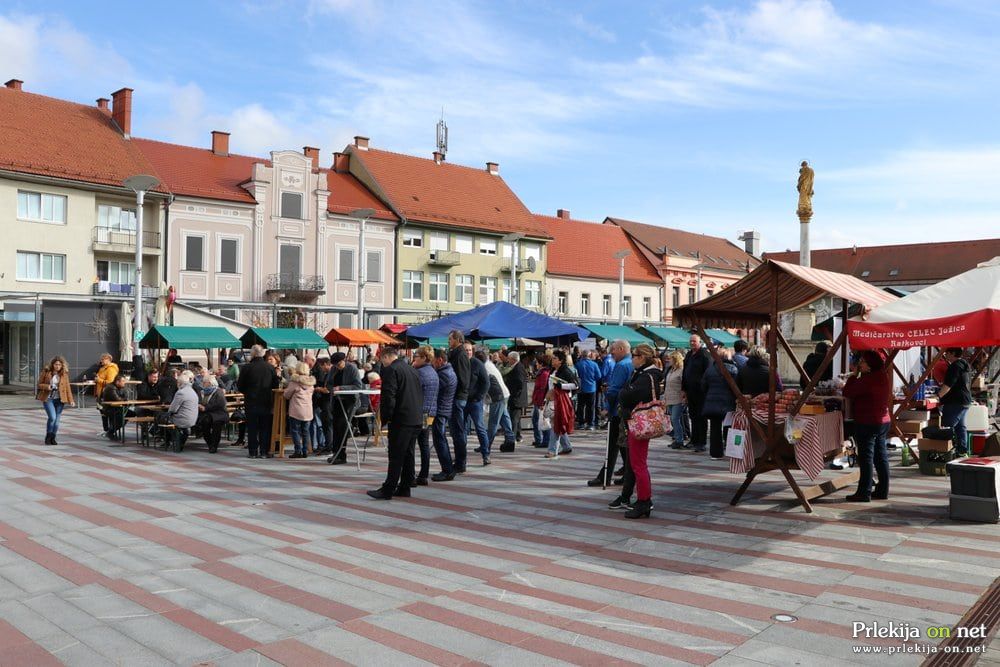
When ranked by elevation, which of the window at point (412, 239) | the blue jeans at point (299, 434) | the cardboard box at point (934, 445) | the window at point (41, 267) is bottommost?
the blue jeans at point (299, 434)

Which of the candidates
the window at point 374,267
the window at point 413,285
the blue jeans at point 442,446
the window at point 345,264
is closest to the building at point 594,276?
the window at point 413,285

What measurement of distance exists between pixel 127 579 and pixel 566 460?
308 inches

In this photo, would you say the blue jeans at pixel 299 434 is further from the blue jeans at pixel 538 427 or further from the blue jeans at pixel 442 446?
the blue jeans at pixel 538 427

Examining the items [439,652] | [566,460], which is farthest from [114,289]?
[439,652]

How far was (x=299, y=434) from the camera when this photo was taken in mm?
13711

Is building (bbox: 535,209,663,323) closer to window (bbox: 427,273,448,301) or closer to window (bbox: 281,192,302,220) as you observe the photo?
window (bbox: 427,273,448,301)

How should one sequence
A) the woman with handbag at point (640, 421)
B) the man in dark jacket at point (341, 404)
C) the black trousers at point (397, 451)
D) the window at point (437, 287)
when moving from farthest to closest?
the window at point (437, 287) < the man in dark jacket at point (341, 404) < the black trousers at point (397, 451) < the woman with handbag at point (640, 421)

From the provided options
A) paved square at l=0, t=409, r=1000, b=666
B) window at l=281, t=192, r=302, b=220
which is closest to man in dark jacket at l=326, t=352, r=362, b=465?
paved square at l=0, t=409, r=1000, b=666

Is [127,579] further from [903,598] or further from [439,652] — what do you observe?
[903,598]

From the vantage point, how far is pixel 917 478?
36.6 feet

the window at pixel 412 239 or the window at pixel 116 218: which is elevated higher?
the window at pixel 412 239

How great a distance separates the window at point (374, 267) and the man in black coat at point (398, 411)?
36417 millimetres

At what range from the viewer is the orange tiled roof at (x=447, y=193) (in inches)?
1918

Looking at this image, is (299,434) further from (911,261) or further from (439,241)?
(911,261)
